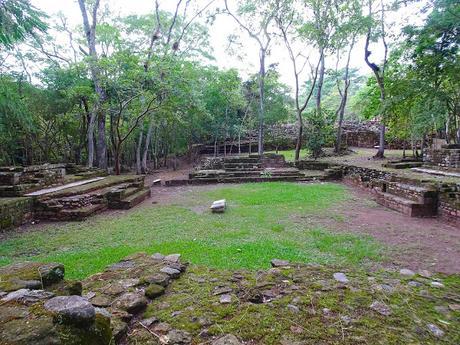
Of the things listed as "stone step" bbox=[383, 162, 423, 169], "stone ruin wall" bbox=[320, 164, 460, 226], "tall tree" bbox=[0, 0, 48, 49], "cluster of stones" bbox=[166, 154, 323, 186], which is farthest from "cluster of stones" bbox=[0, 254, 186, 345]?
"stone step" bbox=[383, 162, 423, 169]

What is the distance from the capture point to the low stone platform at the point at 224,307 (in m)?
1.72

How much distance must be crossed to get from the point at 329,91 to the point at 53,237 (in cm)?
3959

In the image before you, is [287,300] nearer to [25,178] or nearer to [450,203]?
[450,203]

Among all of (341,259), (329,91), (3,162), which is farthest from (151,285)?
(329,91)

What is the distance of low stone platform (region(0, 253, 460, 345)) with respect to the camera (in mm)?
1723

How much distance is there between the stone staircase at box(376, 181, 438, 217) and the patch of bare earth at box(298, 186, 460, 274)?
222 mm

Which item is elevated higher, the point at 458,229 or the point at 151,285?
the point at 151,285

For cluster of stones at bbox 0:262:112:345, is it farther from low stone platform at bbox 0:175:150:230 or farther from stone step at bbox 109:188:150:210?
stone step at bbox 109:188:150:210

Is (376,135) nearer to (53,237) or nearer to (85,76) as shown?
(85,76)

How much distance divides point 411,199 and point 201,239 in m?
5.74

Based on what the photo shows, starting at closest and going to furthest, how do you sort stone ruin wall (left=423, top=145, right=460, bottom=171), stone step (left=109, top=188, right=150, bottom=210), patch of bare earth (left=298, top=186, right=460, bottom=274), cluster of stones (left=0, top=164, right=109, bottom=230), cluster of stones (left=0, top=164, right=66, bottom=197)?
patch of bare earth (left=298, top=186, right=460, bottom=274), cluster of stones (left=0, top=164, right=109, bottom=230), cluster of stones (left=0, top=164, right=66, bottom=197), stone step (left=109, top=188, right=150, bottom=210), stone ruin wall (left=423, top=145, right=460, bottom=171)

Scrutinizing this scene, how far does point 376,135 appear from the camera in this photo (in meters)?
24.6

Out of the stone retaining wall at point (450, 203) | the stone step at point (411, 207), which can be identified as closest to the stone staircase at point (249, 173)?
the stone step at point (411, 207)

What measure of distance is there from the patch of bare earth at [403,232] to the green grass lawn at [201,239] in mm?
383
